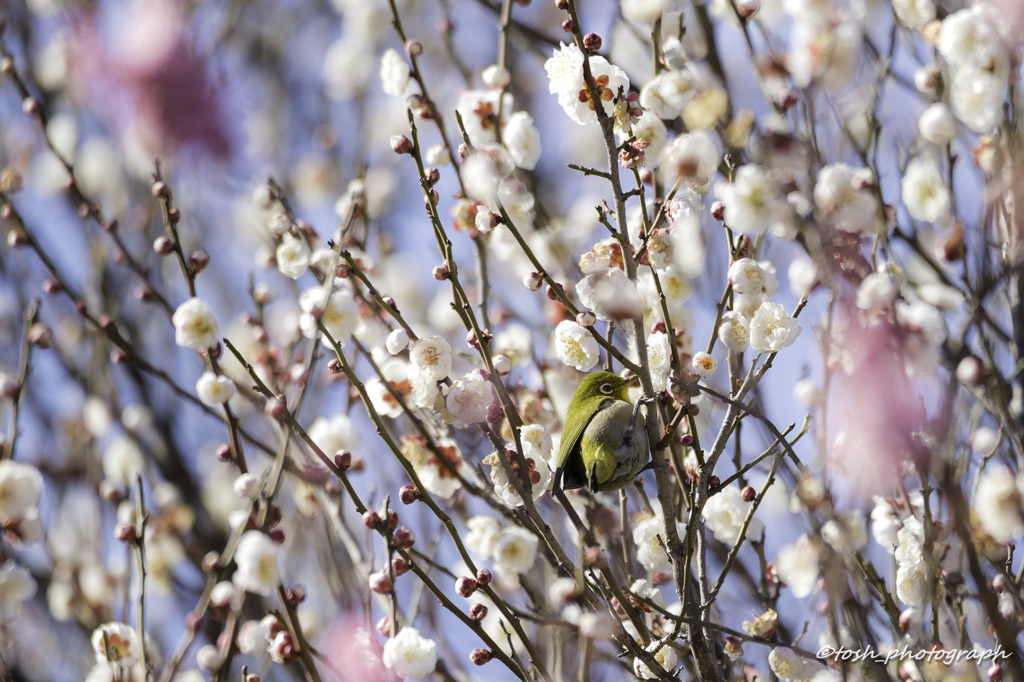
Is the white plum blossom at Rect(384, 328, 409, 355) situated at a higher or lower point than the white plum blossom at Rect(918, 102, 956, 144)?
lower

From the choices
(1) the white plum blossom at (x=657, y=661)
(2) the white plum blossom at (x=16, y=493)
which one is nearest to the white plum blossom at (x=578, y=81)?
(1) the white plum blossom at (x=657, y=661)

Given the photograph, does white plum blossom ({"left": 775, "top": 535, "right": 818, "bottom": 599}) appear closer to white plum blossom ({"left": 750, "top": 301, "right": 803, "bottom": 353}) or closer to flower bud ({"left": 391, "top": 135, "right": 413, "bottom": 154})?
white plum blossom ({"left": 750, "top": 301, "right": 803, "bottom": 353})

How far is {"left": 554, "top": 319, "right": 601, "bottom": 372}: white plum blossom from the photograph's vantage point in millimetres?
2018

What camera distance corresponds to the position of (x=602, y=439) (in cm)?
221

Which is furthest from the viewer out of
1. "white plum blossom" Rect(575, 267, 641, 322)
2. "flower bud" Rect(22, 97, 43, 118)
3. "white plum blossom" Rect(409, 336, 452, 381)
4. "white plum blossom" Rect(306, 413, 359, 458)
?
"white plum blossom" Rect(306, 413, 359, 458)

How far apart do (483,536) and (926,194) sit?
1.73m

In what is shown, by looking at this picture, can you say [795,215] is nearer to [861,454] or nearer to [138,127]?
[861,454]

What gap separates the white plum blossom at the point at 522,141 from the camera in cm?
239

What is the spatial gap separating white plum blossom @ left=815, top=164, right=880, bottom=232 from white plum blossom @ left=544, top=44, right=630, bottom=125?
0.55m

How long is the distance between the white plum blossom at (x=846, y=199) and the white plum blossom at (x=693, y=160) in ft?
0.81

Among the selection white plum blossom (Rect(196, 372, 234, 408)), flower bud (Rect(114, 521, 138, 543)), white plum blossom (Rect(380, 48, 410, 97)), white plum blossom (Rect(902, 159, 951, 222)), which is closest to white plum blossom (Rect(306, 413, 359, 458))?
white plum blossom (Rect(196, 372, 234, 408))

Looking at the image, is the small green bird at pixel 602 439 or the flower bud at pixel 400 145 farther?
the small green bird at pixel 602 439

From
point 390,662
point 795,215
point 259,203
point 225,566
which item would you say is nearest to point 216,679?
point 225,566

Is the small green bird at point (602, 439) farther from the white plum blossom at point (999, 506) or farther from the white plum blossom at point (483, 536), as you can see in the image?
the white plum blossom at point (999, 506)
